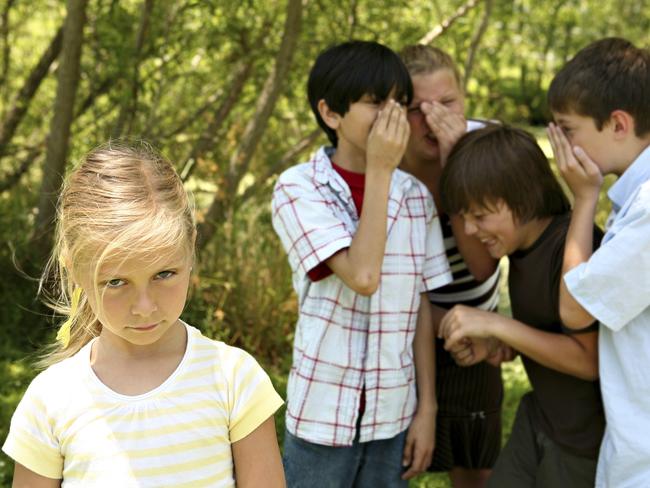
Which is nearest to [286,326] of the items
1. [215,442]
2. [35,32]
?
[35,32]

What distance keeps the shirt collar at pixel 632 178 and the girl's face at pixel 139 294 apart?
1279mm

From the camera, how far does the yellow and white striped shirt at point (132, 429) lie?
185 cm

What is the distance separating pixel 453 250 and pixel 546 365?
58 cm

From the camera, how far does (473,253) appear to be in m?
2.95

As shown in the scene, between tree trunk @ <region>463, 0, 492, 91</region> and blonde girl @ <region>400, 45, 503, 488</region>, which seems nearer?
blonde girl @ <region>400, 45, 503, 488</region>

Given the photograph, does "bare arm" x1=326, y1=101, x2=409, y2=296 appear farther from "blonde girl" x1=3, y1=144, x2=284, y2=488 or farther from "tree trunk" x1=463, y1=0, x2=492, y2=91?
"tree trunk" x1=463, y1=0, x2=492, y2=91

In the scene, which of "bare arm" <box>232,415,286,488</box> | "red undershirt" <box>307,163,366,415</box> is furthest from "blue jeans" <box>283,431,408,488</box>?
"bare arm" <box>232,415,286,488</box>

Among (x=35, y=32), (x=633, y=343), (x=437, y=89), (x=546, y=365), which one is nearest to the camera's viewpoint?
(x=633, y=343)

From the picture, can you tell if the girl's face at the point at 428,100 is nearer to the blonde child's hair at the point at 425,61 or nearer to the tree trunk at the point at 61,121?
the blonde child's hair at the point at 425,61

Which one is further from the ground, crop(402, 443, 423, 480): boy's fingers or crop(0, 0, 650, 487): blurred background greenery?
crop(0, 0, 650, 487): blurred background greenery

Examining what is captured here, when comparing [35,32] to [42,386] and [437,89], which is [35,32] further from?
[42,386]

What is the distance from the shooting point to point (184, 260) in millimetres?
1924

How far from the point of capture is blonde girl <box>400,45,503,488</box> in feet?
9.84

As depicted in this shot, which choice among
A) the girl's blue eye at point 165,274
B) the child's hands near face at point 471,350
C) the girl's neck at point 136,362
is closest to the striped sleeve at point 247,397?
the girl's neck at point 136,362
